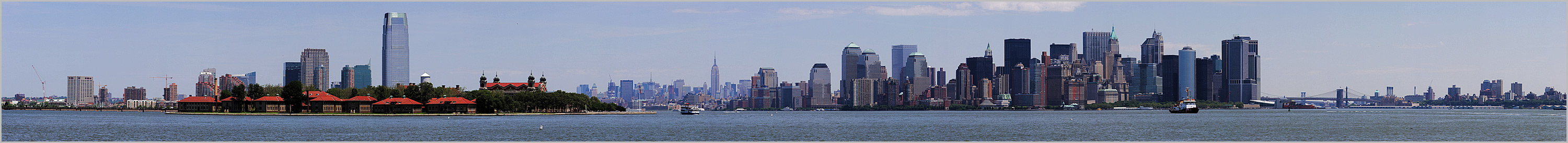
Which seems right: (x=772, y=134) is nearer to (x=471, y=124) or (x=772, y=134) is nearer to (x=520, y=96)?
(x=471, y=124)

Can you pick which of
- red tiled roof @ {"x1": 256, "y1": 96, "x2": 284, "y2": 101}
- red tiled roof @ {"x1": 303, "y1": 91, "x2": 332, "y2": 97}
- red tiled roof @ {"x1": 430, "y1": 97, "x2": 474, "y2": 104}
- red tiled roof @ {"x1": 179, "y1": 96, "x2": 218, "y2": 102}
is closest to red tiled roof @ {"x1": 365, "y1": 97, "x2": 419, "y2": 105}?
red tiled roof @ {"x1": 430, "y1": 97, "x2": 474, "y2": 104}

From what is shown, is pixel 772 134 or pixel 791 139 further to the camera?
pixel 772 134

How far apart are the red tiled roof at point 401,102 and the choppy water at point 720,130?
57.4ft

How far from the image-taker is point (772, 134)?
104 m

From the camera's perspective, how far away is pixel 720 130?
376 ft

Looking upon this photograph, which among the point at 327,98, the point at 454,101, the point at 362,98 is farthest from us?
the point at 327,98

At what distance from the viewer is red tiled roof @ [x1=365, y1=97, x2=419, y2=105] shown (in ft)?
570

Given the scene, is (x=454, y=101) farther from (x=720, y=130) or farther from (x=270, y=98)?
(x=720, y=130)

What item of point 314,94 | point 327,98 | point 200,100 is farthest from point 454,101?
point 200,100

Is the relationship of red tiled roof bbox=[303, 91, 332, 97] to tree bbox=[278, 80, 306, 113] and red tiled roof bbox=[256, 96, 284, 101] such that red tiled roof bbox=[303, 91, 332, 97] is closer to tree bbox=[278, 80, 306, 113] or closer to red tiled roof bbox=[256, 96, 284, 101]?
tree bbox=[278, 80, 306, 113]

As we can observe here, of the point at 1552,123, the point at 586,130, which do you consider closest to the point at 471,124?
the point at 586,130

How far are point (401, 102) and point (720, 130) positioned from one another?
2817 inches

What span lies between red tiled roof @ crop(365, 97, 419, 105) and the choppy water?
17.5 m

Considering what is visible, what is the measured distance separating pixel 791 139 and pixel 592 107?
105m
